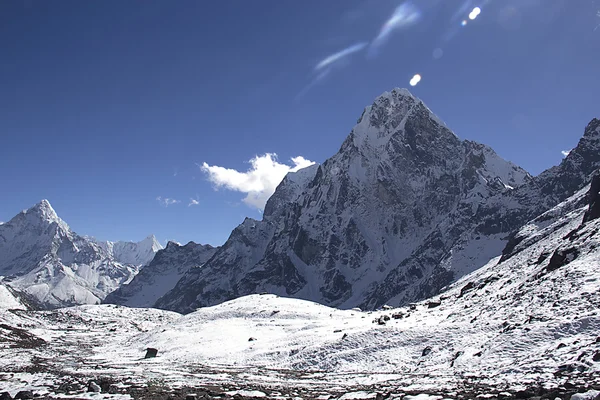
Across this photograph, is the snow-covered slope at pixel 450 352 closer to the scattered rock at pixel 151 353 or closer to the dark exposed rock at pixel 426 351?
the dark exposed rock at pixel 426 351

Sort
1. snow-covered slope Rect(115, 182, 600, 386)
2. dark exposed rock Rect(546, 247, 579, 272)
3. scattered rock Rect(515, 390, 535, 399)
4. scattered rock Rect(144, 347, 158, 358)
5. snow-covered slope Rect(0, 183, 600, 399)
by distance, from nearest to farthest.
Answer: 1. scattered rock Rect(515, 390, 535, 399)
2. snow-covered slope Rect(0, 183, 600, 399)
3. snow-covered slope Rect(115, 182, 600, 386)
4. dark exposed rock Rect(546, 247, 579, 272)
5. scattered rock Rect(144, 347, 158, 358)

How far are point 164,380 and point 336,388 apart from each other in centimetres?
1084

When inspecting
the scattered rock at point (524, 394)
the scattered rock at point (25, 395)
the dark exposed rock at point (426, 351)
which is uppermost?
the scattered rock at point (25, 395)

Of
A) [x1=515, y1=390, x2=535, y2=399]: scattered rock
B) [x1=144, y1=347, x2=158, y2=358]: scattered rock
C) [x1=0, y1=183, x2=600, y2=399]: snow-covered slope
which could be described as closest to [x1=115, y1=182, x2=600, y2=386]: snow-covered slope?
[x1=0, y1=183, x2=600, y2=399]: snow-covered slope

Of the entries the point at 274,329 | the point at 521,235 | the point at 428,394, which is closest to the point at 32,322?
the point at 274,329

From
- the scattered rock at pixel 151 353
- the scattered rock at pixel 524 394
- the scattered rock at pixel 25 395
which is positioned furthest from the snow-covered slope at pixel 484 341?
the scattered rock at pixel 25 395

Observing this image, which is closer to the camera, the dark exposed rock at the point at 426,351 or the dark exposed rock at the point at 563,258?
the dark exposed rock at the point at 426,351

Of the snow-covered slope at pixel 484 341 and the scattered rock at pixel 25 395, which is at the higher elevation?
the scattered rock at pixel 25 395

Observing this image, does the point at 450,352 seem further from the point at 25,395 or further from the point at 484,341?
the point at 25,395

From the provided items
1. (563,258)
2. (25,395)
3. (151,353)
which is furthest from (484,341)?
(151,353)

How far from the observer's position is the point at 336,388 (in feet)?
67.1

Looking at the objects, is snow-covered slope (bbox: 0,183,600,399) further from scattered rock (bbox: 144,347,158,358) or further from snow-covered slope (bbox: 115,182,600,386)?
scattered rock (bbox: 144,347,158,358)

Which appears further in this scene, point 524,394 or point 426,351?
point 426,351

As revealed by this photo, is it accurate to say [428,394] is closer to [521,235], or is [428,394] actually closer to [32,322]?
[521,235]
